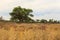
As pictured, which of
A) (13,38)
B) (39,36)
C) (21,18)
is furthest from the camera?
(21,18)

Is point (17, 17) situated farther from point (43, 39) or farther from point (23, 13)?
point (43, 39)

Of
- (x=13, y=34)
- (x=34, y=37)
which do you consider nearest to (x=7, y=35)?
(x=13, y=34)

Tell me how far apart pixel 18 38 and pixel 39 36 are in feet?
2.77

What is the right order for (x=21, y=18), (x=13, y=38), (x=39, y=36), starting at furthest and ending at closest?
(x=21, y=18) → (x=39, y=36) → (x=13, y=38)

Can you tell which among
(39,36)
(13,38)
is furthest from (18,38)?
(39,36)

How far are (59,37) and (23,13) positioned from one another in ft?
178

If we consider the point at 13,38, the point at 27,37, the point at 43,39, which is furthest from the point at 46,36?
the point at 13,38

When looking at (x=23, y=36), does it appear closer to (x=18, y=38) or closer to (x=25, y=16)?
(x=18, y=38)

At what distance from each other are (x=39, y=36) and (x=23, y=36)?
0.62 m

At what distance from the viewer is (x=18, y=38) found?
8.05m

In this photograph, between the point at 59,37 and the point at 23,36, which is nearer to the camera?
the point at 23,36

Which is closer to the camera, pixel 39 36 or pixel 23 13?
pixel 39 36

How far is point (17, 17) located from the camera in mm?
61250

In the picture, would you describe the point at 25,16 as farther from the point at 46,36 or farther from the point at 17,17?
the point at 46,36
